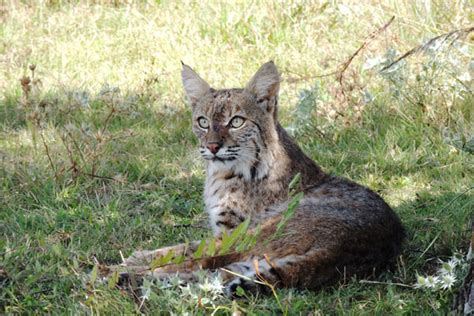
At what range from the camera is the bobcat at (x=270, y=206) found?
13.0 ft

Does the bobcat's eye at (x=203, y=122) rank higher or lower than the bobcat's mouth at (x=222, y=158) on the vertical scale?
higher

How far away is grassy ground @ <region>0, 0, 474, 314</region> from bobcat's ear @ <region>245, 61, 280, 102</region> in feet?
2.17

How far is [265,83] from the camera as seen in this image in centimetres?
507

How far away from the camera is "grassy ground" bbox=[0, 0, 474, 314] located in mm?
4082

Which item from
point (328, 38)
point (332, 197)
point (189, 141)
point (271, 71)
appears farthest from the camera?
point (328, 38)

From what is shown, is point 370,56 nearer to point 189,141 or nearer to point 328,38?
point 328,38

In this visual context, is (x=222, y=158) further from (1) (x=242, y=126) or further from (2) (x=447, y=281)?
(2) (x=447, y=281)

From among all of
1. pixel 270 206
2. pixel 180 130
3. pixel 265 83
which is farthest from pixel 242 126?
pixel 180 130

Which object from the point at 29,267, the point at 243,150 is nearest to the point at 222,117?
the point at 243,150

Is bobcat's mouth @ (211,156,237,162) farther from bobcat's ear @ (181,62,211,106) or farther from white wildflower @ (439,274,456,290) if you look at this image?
white wildflower @ (439,274,456,290)

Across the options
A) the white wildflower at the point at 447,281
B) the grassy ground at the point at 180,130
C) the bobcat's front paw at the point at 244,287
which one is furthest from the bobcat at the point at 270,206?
the white wildflower at the point at 447,281

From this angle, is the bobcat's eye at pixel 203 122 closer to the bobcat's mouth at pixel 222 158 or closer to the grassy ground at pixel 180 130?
the bobcat's mouth at pixel 222 158

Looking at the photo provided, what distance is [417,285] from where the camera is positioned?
3869mm

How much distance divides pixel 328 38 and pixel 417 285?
4800mm
